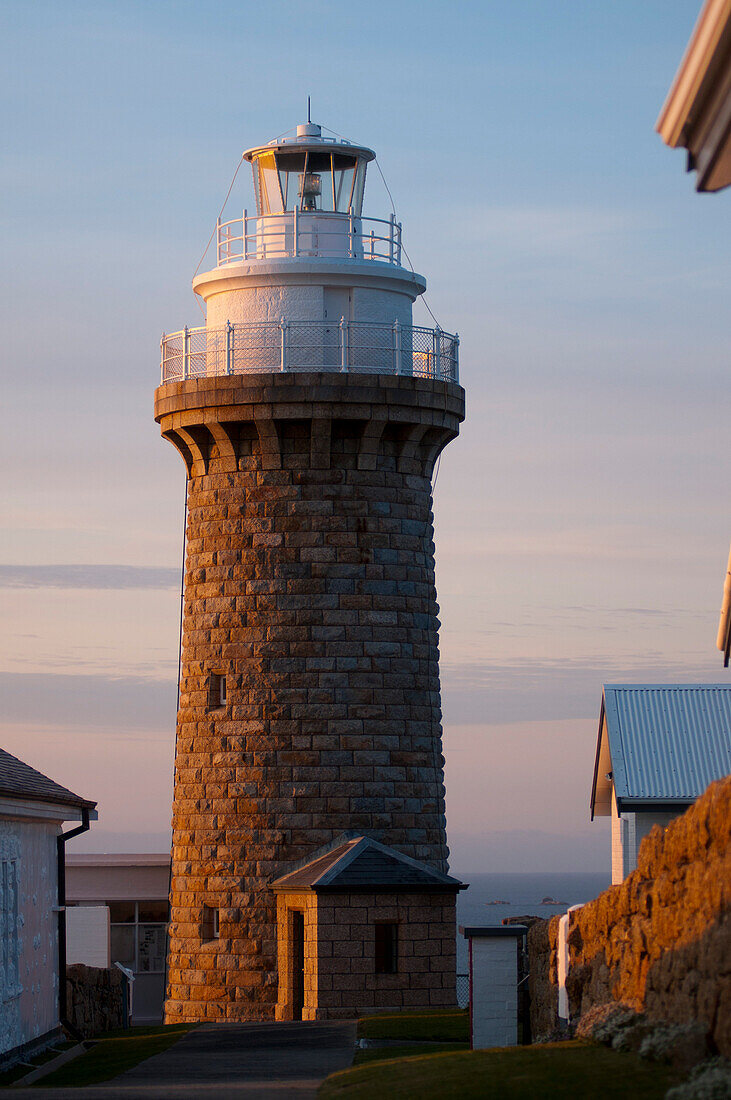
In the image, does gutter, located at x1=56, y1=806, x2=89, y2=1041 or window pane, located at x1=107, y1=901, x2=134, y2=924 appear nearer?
gutter, located at x1=56, y1=806, x2=89, y2=1041

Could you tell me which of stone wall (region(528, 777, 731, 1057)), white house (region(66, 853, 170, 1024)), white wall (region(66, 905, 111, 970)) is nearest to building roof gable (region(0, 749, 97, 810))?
stone wall (region(528, 777, 731, 1057))

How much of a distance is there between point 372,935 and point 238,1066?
6.00m

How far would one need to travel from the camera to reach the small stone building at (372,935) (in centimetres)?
2347

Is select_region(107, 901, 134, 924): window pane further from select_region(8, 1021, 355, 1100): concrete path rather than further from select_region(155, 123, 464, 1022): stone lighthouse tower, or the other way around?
select_region(8, 1021, 355, 1100): concrete path

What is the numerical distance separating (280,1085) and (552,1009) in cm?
287

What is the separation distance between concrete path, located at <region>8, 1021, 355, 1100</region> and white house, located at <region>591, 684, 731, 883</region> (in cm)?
469

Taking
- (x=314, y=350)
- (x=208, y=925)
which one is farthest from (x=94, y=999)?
(x=314, y=350)

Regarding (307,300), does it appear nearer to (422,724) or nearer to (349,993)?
(422,724)

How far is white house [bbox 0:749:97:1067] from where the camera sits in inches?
751

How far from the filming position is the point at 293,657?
84.5 ft

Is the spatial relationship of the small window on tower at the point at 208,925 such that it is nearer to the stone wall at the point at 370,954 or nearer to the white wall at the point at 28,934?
the stone wall at the point at 370,954

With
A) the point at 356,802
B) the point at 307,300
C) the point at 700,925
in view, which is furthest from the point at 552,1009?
the point at 307,300

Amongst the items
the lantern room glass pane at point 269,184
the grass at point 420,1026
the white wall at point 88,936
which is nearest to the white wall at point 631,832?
the grass at point 420,1026

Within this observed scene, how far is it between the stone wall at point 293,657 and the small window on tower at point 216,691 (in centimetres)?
3
